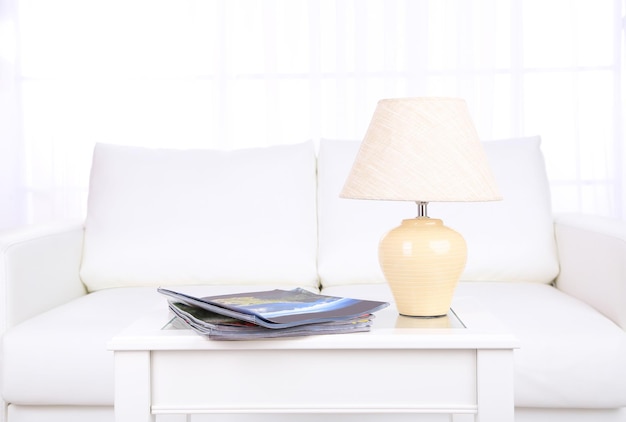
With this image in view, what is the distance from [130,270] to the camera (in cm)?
227

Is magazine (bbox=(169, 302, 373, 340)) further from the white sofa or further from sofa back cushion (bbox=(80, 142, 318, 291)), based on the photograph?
sofa back cushion (bbox=(80, 142, 318, 291))

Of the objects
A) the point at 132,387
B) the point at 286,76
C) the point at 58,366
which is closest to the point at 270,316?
the point at 132,387

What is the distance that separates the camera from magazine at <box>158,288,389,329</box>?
1208 millimetres

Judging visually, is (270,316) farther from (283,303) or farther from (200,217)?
(200,217)

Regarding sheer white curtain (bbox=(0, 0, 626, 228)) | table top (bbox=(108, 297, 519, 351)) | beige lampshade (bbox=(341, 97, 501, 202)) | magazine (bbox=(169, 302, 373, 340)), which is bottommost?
table top (bbox=(108, 297, 519, 351))

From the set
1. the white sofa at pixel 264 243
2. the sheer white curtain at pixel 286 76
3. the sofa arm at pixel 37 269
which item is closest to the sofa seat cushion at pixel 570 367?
the white sofa at pixel 264 243

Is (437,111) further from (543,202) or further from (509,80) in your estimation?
(509,80)

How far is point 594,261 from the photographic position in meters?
1.99

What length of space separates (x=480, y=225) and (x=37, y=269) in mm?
1226

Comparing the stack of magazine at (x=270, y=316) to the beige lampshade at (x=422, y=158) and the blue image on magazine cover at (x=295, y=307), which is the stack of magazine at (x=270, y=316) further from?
the beige lampshade at (x=422, y=158)

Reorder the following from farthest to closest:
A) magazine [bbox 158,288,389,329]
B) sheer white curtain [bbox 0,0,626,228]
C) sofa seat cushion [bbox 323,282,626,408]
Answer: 1. sheer white curtain [bbox 0,0,626,228]
2. sofa seat cushion [bbox 323,282,626,408]
3. magazine [bbox 158,288,389,329]

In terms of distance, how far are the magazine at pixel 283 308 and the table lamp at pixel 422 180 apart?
81 mm

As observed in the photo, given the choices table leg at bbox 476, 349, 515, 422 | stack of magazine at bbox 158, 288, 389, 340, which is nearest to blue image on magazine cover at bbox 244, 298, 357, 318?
stack of magazine at bbox 158, 288, 389, 340

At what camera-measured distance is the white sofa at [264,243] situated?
190 centimetres
